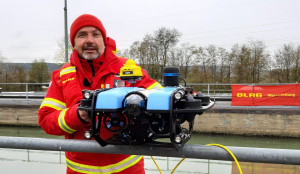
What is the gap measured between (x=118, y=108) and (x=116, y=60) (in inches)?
28.9

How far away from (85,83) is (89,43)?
0.82 feet

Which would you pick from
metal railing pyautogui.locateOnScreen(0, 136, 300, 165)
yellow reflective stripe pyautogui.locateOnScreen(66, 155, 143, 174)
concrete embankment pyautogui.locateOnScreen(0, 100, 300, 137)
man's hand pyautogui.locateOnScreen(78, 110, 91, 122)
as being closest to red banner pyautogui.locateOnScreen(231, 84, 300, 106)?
concrete embankment pyautogui.locateOnScreen(0, 100, 300, 137)

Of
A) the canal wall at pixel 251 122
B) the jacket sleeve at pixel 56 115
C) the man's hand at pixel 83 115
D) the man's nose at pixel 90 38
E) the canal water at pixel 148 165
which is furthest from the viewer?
the canal wall at pixel 251 122

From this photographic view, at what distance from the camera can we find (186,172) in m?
3.17

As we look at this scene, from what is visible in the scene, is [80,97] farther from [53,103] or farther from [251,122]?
[251,122]

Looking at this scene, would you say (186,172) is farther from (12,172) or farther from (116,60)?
(12,172)

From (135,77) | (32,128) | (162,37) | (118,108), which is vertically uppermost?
(162,37)

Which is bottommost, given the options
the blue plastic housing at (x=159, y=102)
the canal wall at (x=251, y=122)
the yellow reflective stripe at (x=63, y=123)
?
the canal wall at (x=251, y=122)

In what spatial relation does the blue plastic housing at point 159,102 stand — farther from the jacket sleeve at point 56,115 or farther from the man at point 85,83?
the man at point 85,83

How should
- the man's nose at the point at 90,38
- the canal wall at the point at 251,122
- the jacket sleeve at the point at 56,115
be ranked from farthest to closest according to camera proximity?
the canal wall at the point at 251,122 < the man's nose at the point at 90,38 < the jacket sleeve at the point at 56,115

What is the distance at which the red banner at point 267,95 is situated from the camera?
35.3ft

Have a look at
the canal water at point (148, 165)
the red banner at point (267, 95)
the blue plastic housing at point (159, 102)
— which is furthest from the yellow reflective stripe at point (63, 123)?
the red banner at point (267, 95)

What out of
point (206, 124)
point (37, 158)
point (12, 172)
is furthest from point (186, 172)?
point (206, 124)

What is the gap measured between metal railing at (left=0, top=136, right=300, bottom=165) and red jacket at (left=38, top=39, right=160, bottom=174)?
23 cm
